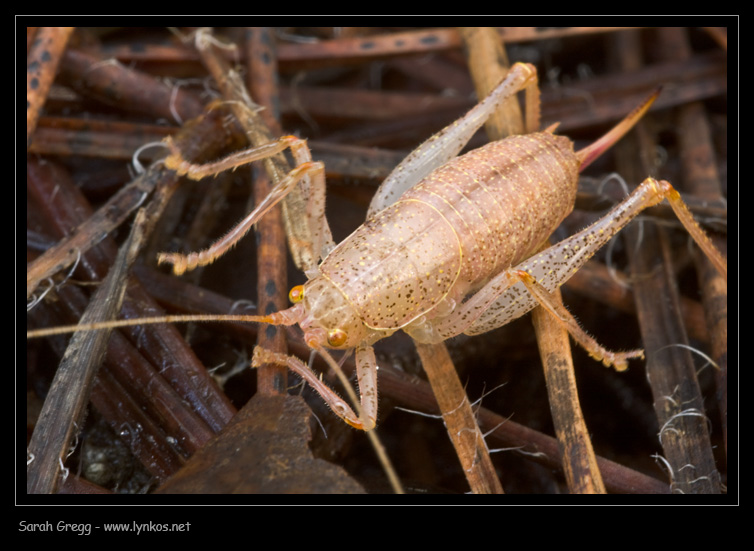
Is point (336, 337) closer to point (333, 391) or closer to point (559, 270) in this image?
point (333, 391)

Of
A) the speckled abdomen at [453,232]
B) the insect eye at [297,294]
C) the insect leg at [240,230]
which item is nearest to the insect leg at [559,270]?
the speckled abdomen at [453,232]

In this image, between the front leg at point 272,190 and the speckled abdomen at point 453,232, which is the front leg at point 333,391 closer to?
the speckled abdomen at point 453,232

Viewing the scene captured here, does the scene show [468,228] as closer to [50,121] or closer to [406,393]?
[406,393]

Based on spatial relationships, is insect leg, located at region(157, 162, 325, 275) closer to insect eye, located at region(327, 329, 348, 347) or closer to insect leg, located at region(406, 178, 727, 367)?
insect eye, located at region(327, 329, 348, 347)

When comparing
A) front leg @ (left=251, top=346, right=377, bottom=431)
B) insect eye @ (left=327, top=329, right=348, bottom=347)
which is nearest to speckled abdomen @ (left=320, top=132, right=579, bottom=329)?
insect eye @ (left=327, top=329, right=348, bottom=347)

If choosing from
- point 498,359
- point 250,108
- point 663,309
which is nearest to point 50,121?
point 250,108
